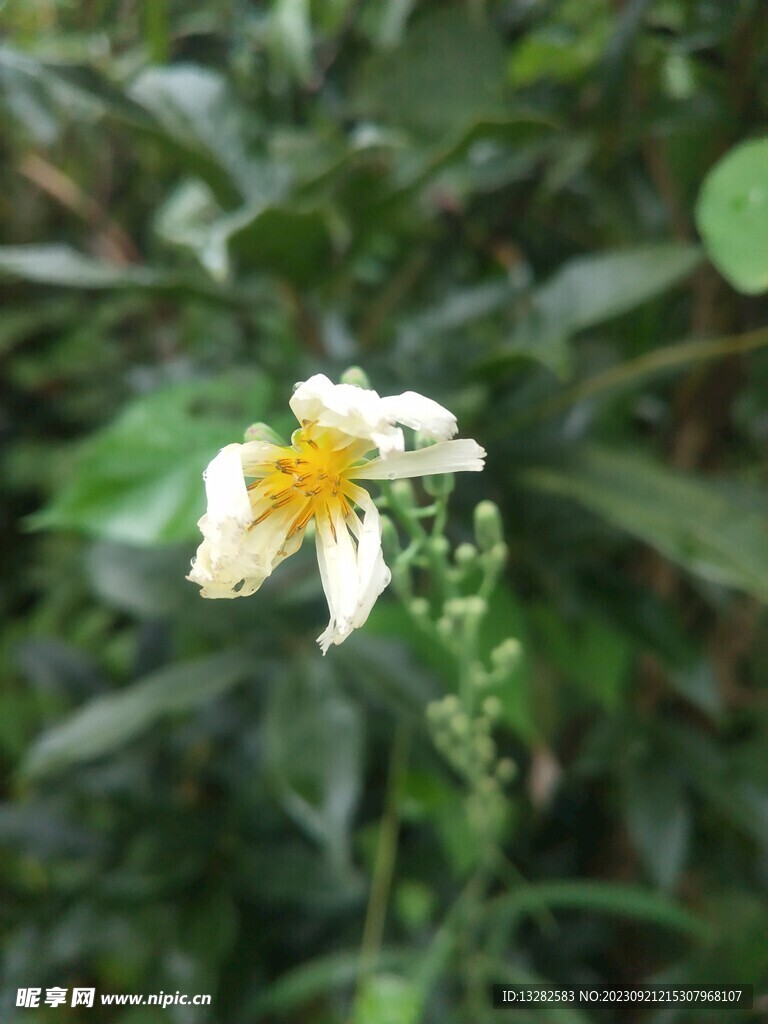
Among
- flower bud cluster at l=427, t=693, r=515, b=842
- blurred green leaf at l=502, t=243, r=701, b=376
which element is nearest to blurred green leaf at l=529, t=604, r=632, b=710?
flower bud cluster at l=427, t=693, r=515, b=842

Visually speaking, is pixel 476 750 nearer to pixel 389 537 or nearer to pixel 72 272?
pixel 389 537

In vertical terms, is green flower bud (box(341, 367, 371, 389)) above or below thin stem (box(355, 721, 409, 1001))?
above

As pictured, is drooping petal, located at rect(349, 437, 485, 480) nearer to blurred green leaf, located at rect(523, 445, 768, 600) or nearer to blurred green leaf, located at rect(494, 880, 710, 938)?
blurred green leaf, located at rect(523, 445, 768, 600)

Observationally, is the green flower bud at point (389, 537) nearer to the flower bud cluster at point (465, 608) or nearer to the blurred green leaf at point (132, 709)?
the flower bud cluster at point (465, 608)

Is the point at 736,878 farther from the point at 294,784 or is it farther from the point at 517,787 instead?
the point at 294,784

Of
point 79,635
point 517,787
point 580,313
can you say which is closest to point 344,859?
point 517,787

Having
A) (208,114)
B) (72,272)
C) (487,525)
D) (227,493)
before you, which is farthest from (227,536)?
(208,114)
